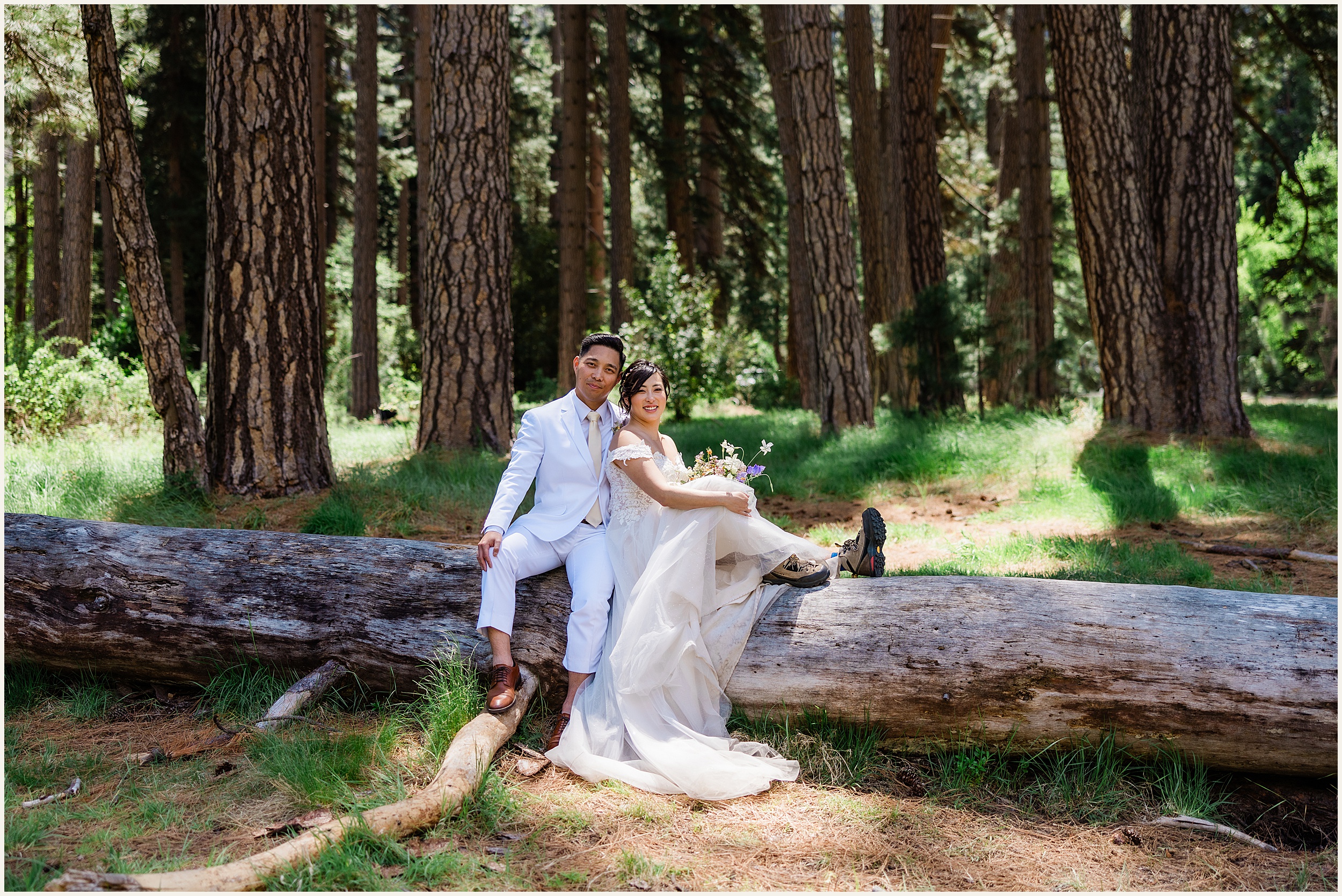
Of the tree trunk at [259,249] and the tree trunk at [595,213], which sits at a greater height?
the tree trunk at [595,213]

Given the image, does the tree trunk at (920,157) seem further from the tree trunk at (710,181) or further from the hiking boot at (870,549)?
the hiking boot at (870,549)

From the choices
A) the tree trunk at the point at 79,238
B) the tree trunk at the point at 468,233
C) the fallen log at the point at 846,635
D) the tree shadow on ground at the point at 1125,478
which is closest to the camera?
the fallen log at the point at 846,635

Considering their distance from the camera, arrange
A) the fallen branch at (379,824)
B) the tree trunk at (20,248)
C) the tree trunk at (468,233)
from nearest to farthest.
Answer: the fallen branch at (379,824)
the tree trunk at (468,233)
the tree trunk at (20,248)

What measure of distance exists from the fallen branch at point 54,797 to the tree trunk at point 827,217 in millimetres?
8380

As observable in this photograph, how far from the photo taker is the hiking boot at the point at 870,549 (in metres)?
4.37

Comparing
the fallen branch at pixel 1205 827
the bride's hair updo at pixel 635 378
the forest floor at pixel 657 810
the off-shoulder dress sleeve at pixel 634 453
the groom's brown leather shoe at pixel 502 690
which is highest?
the bride's hair updo at pixel 635 378

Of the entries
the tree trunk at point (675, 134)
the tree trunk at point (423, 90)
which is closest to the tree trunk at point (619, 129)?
the tree trunk at point (675, 134)

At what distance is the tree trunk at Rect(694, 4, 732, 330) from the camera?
61.2 ft

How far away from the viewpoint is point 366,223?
15.6m

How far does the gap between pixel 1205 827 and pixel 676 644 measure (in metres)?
2.12

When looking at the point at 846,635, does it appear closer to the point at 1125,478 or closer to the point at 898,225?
the point at 1125,478

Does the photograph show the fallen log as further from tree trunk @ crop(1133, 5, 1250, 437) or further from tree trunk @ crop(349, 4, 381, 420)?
tree trunk @ crop(349, 4, 381, 420)

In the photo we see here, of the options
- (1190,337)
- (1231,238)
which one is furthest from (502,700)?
(1231,238)

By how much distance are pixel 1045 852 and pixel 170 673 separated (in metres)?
4.01
